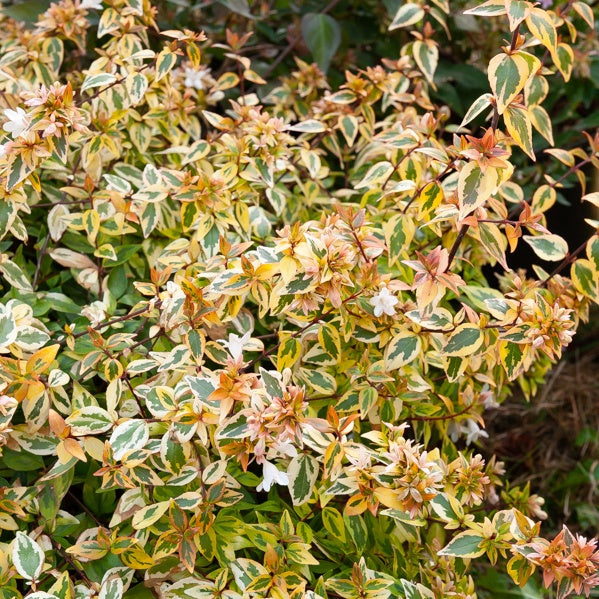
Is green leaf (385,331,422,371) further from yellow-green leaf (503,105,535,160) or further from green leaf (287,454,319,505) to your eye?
yellow-green leaf (503,105,535,160)

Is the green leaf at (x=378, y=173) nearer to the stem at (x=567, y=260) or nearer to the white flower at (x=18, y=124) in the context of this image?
the stem at (x=567, y=260)

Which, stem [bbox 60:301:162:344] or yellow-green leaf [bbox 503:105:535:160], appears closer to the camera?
yellow-green leaf [bbox 503:105:535:160]

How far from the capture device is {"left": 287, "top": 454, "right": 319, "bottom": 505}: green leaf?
3.33 feet

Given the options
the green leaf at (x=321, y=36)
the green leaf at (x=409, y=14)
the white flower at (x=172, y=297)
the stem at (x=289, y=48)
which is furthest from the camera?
the stem at (x=289, y=48)

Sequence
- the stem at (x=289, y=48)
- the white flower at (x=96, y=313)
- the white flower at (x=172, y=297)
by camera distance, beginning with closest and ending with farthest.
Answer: the white flower at (x=172, y=297) < the white flower at (x=96, y=313) < the stem at (x=289, y=48)

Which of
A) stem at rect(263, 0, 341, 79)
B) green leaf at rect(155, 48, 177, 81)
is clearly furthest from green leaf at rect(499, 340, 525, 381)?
stem at rect(263, 0, 341, 79)

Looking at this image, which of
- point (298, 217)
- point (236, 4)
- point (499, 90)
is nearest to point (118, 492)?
point (298, 217)

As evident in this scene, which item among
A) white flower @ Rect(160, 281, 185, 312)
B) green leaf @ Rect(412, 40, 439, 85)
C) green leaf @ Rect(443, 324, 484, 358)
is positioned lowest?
green leaf @ Rect(443, 324, 484, 358)

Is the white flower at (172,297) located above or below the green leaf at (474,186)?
below

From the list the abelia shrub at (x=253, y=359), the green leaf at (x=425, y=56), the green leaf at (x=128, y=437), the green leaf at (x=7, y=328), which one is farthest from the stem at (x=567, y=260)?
the green leaf at (x=7, y=328)

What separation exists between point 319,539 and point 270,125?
674mm

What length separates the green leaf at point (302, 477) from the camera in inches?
39.9

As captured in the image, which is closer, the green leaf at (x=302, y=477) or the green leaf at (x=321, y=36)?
the green leaf at (x=302, y=477)

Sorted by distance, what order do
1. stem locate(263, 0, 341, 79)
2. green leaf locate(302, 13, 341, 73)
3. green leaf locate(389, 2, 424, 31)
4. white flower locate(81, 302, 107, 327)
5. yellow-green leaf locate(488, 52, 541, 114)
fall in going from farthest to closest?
1. stem locate(263, 0, 341, 79)
2. green leaf locate(302, 13, 341, 73)
3. green leaf locate(389, 2, 424, 31)
4. white flower locate(81, 302, 107, 327)
5. yellow-green leaf locate(488, 52, 541, 114)
